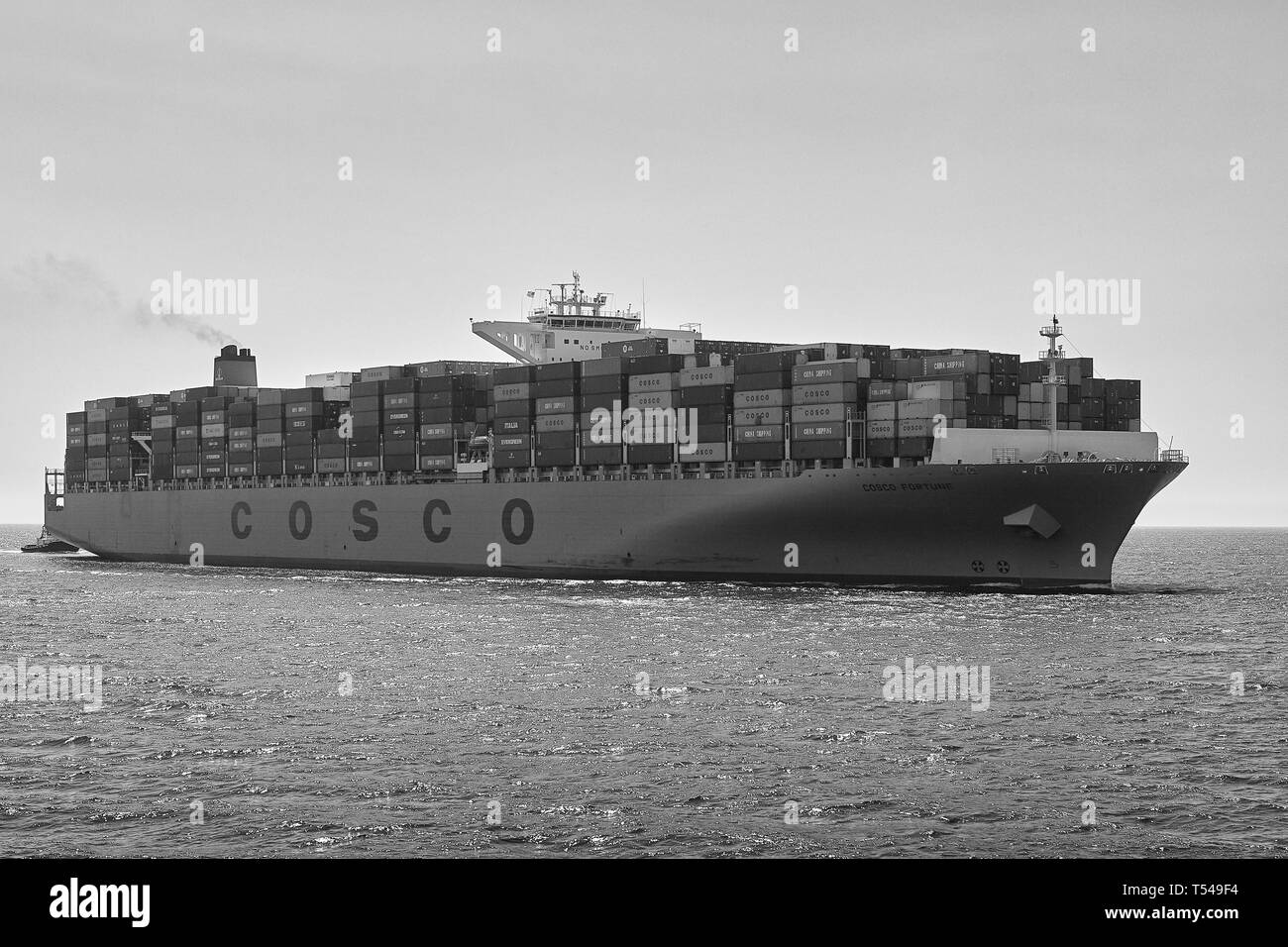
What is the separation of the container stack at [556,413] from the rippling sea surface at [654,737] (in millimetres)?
17069

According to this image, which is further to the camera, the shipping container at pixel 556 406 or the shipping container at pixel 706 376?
the shipping container at pixel 556 406

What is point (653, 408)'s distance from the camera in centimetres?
6138

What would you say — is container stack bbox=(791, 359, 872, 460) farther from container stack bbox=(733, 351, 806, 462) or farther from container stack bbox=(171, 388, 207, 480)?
container stack bbox=(171, 388, 207, 480)

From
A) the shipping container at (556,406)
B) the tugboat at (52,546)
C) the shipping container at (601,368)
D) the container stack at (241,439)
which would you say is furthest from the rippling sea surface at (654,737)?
the tugboat at (52,546)

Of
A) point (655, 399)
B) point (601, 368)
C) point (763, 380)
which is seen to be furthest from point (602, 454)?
point (763, 380)

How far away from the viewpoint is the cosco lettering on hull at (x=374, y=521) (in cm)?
6650

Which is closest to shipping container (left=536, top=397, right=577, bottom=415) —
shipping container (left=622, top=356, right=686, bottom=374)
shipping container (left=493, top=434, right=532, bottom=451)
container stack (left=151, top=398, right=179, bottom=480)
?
shipping container (left=493, top=434, right=532, bottom=451)

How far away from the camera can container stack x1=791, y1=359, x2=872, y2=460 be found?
5419 cm

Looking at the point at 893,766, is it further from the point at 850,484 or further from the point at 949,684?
the point at 850,484

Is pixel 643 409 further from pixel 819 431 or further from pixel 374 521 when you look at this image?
pixel 374 521

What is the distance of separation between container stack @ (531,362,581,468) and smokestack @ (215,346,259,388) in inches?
1673

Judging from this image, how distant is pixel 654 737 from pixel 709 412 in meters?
35.0

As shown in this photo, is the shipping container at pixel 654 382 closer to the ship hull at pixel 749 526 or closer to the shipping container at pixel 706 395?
the shipping container at pixel 706 395
